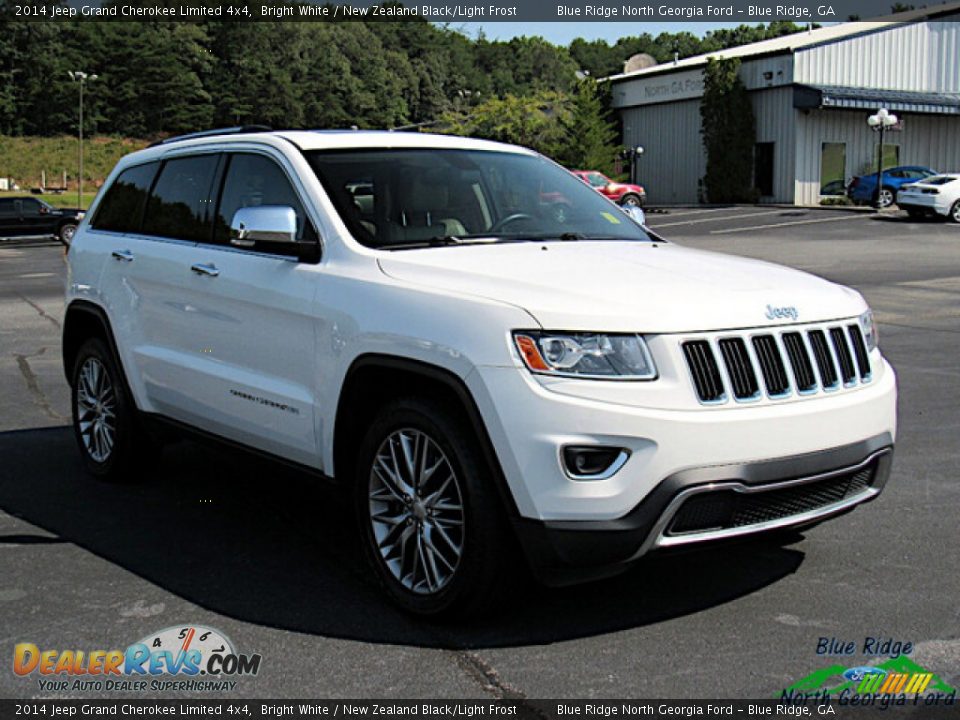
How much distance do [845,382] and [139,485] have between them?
13.1 feet

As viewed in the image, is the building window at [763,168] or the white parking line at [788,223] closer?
the white parking line at [788,223]

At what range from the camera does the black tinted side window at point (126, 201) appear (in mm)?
6438

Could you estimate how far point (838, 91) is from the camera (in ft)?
158

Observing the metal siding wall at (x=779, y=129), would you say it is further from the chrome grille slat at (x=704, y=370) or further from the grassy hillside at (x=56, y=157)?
the grassy hillside at (x=56, y=157)

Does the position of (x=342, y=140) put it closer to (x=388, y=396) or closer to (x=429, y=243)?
(x=429, y=243)

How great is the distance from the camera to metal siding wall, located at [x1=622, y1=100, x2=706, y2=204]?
55.6 m

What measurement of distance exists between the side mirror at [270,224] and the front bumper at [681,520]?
1.72 metres

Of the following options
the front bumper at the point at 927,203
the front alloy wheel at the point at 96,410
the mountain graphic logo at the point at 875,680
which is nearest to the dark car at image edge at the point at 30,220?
the front bumper at the point at 927,203

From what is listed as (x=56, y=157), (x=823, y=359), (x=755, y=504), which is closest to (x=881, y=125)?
(x=823, y=359)

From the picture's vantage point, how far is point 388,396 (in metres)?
4.49

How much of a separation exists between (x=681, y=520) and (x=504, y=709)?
0.87 meters

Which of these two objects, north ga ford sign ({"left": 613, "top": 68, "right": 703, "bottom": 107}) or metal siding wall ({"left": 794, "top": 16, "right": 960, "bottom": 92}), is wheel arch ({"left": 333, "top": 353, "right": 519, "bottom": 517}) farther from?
north ga ford sign ({"left": 613, "top": 68, "right": 703, "bottom": 107})

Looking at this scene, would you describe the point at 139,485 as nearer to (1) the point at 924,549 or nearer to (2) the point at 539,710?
(2) the point at 539,710

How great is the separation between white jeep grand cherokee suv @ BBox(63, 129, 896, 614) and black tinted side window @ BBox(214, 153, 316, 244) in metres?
0.01
